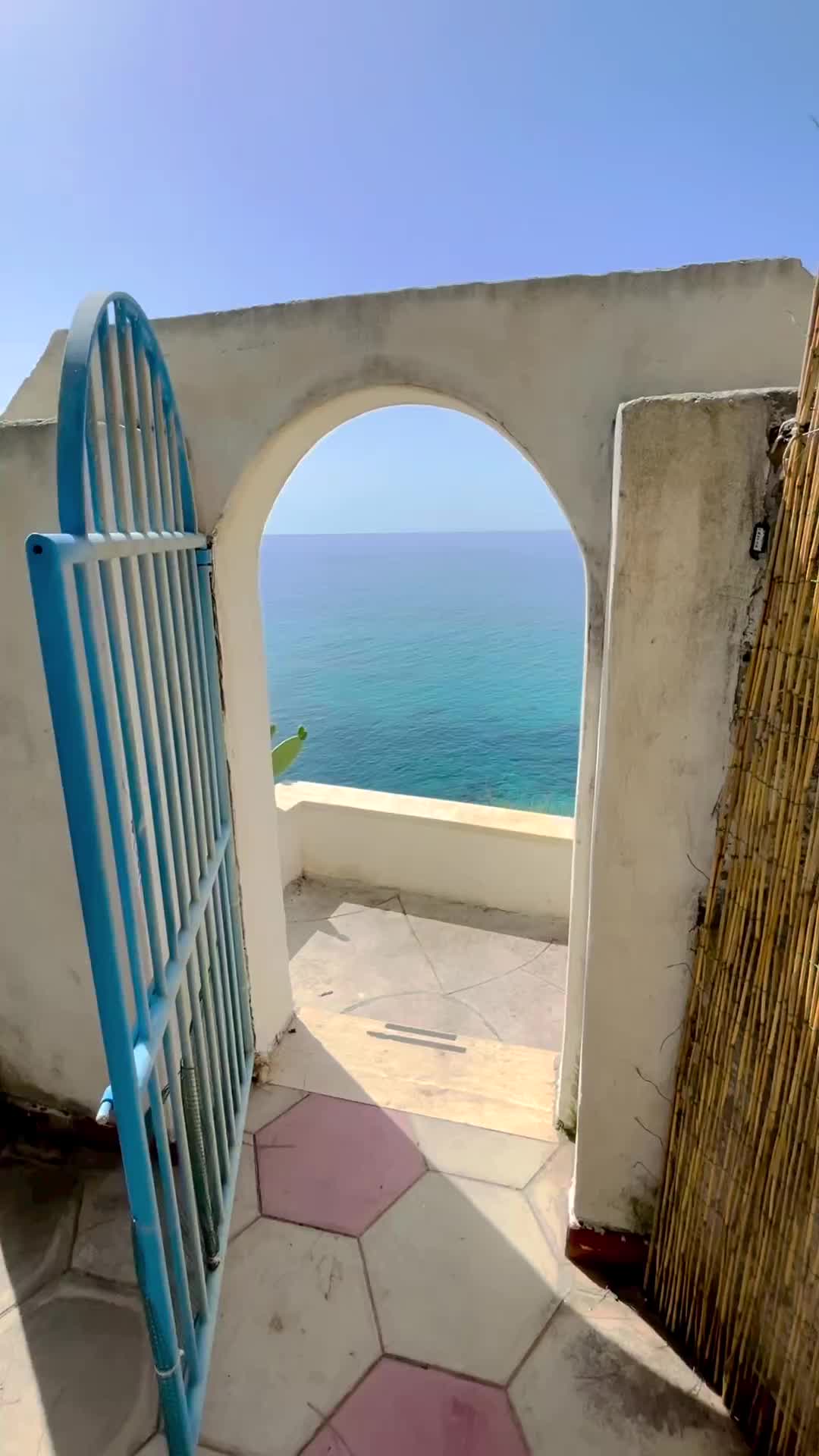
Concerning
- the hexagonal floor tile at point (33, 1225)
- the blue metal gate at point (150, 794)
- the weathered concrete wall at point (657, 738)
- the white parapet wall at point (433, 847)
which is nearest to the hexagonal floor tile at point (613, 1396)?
the weathered concrete wall at point (657, 738)

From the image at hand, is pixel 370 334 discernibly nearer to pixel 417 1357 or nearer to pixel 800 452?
pixel 800 452

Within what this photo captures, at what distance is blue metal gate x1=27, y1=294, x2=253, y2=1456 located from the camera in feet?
4.67

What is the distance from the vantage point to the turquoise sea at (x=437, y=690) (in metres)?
23.3

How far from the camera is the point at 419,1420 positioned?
2012 millimetres

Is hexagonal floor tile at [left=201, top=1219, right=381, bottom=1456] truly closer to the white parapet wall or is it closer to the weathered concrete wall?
the weathered concrete wall

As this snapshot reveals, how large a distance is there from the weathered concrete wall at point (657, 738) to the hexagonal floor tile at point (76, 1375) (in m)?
1.44

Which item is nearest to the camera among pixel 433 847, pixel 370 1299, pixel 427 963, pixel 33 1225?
pixel 370 1299

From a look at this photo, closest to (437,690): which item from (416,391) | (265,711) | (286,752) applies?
(286,752)

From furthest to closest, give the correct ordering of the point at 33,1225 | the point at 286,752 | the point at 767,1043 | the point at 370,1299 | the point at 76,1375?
the point at 286,752 < the point at 33,1225 < the point at 370,1299 < the point at 76,1375 < the point at 767,1043

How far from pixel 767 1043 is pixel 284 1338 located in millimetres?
1710

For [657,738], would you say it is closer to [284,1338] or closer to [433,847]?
[284,1338]

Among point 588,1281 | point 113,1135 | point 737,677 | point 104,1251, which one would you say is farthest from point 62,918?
point 737,677

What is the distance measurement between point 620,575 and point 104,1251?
9.01 feet

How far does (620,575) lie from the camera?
1.89 m
